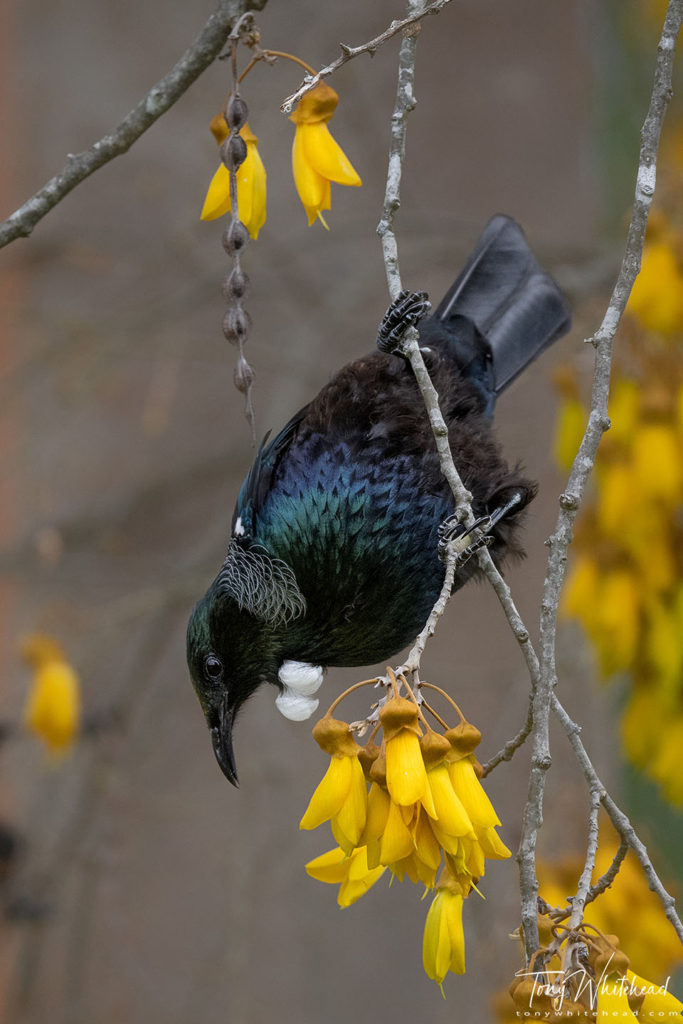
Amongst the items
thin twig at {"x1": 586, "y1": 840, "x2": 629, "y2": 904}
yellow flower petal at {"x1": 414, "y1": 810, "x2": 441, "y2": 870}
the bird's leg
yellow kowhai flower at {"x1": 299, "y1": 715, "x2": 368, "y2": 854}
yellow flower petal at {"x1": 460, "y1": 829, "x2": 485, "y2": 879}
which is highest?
the bird's leg

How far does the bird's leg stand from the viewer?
3.90ft

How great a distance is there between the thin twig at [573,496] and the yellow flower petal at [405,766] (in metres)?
0.11

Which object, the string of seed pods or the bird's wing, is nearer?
the string of seed pods

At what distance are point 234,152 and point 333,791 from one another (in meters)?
0.63

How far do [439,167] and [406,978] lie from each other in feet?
7.82

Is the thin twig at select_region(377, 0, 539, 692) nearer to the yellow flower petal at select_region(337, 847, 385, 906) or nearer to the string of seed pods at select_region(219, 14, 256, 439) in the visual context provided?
the string of seed pods at select_region(219, 14, 256, 439)

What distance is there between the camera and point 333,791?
1004mm

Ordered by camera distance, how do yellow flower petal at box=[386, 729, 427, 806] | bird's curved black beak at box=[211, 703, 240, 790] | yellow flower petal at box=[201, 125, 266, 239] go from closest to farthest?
yellow flower petal at box=[386, 729, 427, 806] < yellow flower petal at box=[201, 125, 266, 239] < bird's curved black beak at box=[211, 703, 240, 790]

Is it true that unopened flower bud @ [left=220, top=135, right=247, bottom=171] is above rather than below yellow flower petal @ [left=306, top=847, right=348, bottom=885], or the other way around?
above

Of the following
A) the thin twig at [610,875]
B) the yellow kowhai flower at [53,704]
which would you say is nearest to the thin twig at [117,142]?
the thin twig at [610,875]

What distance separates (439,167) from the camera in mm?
3592

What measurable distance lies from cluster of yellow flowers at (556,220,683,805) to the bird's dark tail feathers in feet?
0.86

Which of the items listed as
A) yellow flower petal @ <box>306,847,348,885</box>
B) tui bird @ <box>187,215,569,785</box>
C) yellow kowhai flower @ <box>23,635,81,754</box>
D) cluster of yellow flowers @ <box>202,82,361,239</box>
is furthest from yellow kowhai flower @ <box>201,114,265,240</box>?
yellow kowhai flower @ <box>23,635,81,754</box>

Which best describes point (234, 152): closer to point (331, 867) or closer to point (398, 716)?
point (398, 716)
